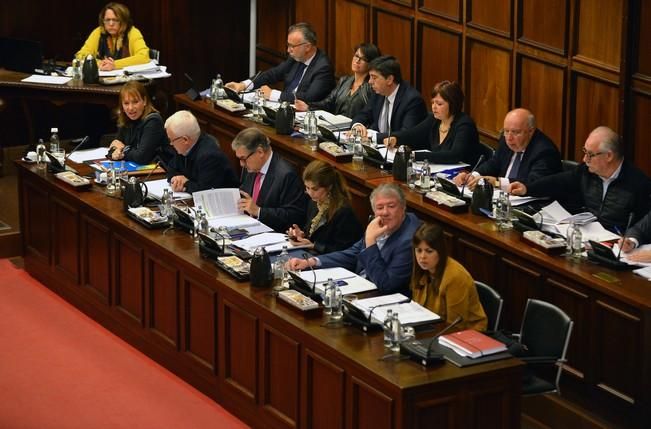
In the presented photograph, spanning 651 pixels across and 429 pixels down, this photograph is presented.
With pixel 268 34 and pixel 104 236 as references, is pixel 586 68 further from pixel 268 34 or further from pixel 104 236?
pixel 268 34

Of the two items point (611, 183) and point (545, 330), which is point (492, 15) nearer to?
Answer: point (611, 183)

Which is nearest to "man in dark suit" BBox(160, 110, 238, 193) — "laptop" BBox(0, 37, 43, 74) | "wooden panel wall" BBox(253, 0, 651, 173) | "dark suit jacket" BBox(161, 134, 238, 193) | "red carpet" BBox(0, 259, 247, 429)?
"dark suit jacket" BBox(161, 134, 238, 193)

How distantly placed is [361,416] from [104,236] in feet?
9.38

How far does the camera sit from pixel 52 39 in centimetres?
1233

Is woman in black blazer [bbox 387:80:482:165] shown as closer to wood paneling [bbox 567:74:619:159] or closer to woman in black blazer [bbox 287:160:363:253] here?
wood paneling [bbox 567:74:619:159]

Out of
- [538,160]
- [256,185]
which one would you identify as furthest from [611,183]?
[256,185]

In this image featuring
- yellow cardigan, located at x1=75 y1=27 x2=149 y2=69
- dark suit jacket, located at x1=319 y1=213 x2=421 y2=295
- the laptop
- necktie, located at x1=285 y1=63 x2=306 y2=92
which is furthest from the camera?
yellow cardigan, located at x1=75 y1=27 x2=149 y2=69

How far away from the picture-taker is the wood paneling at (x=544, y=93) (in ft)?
31.2

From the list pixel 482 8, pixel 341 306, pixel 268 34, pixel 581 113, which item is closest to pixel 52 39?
pixel 268 34

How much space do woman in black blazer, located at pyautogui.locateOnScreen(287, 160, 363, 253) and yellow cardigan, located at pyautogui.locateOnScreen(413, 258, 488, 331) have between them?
3.55 ft

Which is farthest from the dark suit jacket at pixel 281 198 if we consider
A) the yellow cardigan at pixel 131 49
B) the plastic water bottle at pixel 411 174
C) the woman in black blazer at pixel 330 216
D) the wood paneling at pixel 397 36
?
the yellow cardigan at pixel 131 49

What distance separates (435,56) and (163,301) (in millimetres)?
3690

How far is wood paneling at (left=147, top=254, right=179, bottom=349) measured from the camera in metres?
7.90

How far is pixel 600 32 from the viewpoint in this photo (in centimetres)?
907
